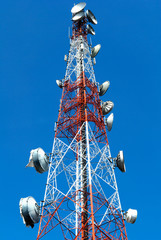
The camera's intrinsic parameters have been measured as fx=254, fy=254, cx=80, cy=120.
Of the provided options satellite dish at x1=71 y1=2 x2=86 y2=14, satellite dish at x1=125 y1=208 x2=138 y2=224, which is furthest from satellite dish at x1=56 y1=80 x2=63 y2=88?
satellite dish at x1=125 y1=208 x2=138 y2=224

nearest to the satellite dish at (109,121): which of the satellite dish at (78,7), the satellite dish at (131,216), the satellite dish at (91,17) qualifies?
the satellite dish at (131,216)

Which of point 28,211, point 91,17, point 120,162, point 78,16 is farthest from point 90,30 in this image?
point 28,211

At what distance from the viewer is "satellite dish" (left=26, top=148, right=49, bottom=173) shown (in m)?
16.3

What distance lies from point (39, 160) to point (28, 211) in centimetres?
326

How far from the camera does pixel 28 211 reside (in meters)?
14.3

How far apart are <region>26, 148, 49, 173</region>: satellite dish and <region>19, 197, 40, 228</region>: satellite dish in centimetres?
225

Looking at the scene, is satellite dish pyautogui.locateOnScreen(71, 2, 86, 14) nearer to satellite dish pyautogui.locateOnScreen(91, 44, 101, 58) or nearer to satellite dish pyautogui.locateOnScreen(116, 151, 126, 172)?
satellite dish pyautogui.locateOnScreen(91, 44, 101, 58)

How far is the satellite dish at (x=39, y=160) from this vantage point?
16266mm

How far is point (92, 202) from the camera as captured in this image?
13.9 meters

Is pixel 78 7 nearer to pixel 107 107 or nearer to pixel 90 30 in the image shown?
pixel 90 30

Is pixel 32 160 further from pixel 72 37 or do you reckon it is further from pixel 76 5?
pixel 76 5

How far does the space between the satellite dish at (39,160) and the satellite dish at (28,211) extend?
2.25 m

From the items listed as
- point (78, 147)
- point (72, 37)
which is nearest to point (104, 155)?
point (78, 147)

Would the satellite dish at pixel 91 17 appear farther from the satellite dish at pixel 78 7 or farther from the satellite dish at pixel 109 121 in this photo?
the satellite dish at pixel 109 121
